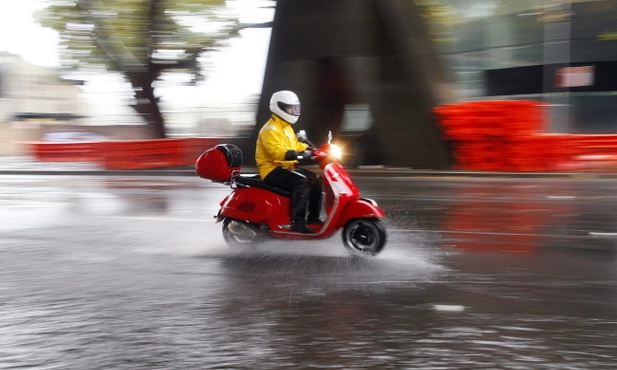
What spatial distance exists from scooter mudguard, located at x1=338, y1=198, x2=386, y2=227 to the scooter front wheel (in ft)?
Answer: 0.36

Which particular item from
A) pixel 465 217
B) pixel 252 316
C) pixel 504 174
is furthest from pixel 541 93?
A: pixel 252 316

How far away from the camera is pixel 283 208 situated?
7957 mm

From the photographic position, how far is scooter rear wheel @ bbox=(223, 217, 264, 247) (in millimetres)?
8234

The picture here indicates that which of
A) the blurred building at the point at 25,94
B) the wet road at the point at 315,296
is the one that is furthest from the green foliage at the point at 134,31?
the blurred building at the point at 25,94

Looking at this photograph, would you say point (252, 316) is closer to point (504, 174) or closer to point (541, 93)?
point (504, 174)

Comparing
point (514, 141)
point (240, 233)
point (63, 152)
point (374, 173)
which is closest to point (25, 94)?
point (63, 152)

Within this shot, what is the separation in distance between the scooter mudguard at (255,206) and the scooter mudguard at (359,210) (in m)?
0.72

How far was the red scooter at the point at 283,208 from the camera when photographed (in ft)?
24.8

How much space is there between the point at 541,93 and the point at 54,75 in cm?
2074

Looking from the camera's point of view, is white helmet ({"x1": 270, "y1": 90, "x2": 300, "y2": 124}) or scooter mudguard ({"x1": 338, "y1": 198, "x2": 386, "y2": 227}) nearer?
scooter mudguard ({"x1": 338, "y1": 198, "x2": 386, "y2": 227})

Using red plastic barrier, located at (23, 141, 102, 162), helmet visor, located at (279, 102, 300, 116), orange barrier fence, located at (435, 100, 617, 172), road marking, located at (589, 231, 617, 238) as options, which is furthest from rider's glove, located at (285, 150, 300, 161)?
red plastic barrier, located at (23, 141, 102, 162)

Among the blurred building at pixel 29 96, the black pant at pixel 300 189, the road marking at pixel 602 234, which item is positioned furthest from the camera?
the blurred building at pixel 29 96

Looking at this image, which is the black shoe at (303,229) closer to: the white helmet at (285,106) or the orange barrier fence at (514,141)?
the white helmet at (285,106)

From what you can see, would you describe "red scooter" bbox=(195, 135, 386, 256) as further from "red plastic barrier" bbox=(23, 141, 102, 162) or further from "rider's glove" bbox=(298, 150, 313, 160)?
"red plastic barrier" bbox=(23, 141, 102, 162)
